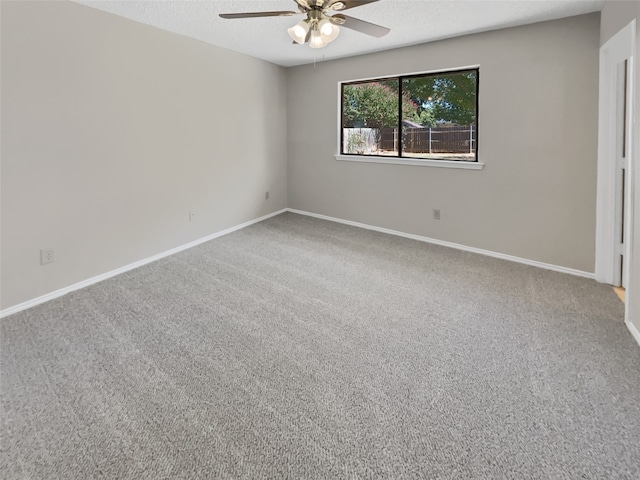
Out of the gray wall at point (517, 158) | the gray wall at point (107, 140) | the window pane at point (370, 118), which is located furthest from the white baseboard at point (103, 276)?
the gray wall at point (517, 158)

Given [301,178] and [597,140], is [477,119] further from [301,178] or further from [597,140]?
[301,178]

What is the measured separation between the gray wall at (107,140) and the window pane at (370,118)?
4.41ft

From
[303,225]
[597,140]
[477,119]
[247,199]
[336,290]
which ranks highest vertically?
[477,119]

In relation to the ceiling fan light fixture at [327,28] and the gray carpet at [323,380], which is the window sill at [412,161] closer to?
the gray carpet at [323,380]

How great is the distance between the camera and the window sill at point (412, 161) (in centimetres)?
423

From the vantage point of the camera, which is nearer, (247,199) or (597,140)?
(597,140)

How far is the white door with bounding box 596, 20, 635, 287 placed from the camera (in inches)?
123

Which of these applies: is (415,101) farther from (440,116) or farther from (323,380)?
(323,380)

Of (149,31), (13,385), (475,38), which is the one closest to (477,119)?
(475,38)

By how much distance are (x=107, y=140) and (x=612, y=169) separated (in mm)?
4455

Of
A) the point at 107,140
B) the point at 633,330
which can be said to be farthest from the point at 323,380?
the point at 107,140

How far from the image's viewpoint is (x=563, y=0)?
9.97ft

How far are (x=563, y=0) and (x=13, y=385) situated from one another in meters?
4.58

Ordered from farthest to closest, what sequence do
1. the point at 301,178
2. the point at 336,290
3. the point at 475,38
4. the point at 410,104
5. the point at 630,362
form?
the point at 301,178 → the point at 410,104 → the point at 475,38 → the point at 336,290 → the point at 630,362
